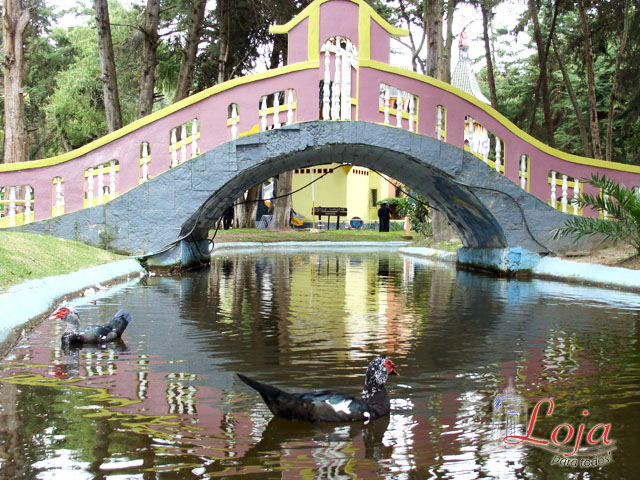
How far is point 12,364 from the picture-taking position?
19.3ft

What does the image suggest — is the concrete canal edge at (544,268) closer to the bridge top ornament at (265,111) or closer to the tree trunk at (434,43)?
the bridge top ornament at (265,111)

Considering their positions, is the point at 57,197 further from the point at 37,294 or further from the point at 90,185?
the point at 37,294

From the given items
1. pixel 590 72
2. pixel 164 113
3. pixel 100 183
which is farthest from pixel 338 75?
pixel 590 72

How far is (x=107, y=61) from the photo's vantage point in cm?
1850

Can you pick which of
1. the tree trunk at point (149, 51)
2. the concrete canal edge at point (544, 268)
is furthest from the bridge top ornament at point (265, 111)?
the tree trunk at point (149, 51)

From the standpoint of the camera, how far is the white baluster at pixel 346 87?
13797mm

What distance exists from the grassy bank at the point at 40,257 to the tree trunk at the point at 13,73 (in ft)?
22.6

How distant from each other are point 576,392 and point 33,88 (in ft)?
142

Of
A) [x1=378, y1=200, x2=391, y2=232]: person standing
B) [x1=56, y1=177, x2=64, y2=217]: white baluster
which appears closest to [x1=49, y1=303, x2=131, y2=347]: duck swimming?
[x1=56, y1=177, x2=64, y2=217]: white baluster

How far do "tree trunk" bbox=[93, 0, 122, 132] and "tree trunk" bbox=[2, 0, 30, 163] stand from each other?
5.72 ft

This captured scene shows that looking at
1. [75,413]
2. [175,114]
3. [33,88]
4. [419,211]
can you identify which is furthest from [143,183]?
[33,88]

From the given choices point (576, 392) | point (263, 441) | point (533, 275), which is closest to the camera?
point (263, 441)

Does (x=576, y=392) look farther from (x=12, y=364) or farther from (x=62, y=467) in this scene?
(x=12, y=364)

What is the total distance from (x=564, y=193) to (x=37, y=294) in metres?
10.7
